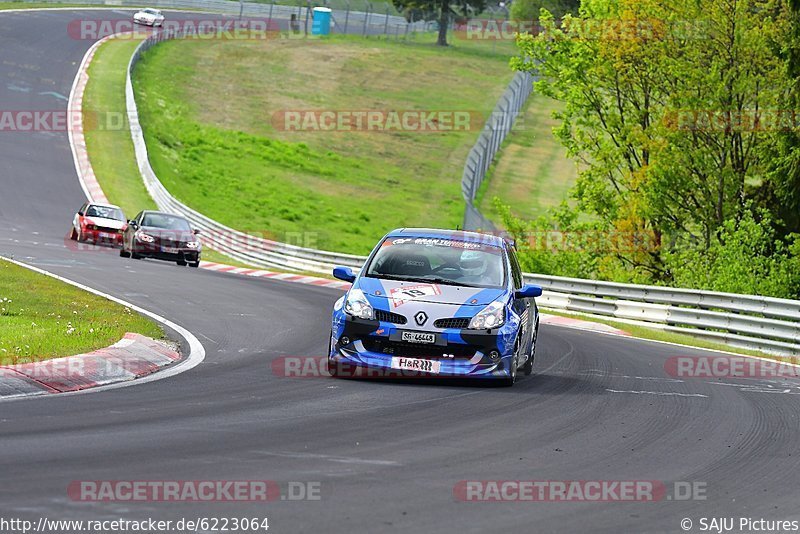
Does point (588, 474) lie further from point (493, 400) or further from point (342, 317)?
point (342, 317)

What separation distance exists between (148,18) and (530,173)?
34587mm

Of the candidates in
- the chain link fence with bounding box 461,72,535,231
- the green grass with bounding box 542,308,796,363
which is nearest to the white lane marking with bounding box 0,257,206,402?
the green grass with bounding box 542,308,796,363

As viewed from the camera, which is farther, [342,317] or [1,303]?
[1,303]

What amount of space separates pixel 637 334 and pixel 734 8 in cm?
1238

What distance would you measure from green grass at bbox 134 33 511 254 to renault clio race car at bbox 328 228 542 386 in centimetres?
3514

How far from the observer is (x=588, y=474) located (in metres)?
7.96

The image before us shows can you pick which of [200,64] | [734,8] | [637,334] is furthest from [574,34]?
[200,64]

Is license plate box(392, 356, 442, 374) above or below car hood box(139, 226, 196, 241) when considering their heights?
above

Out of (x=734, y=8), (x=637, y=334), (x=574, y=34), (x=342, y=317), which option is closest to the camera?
(x=342, y=317)

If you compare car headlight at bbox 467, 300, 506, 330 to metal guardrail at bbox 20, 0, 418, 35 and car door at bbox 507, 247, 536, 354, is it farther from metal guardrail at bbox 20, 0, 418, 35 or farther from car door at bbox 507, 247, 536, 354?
metal guardrail at bbox 20, 0, 418, 35

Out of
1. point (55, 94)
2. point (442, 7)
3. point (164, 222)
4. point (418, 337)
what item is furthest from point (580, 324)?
point (442, 7)

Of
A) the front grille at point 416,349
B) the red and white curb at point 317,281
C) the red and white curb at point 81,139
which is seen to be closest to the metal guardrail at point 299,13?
the red and white curb at point 81,139

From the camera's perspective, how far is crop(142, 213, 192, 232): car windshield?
3195 cm

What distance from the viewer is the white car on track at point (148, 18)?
88125mm
